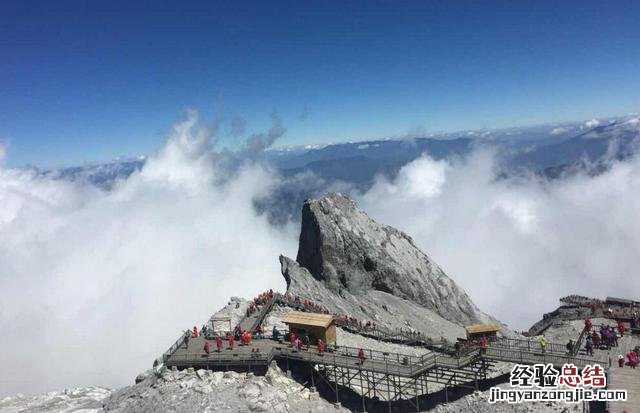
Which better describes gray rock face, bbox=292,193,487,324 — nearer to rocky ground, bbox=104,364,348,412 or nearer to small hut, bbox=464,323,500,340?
small hut, bbox=464,323,500,340

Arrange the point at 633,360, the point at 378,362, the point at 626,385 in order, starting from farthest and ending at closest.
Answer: the point at 378,362, the point at 633,360, the point at 626,385

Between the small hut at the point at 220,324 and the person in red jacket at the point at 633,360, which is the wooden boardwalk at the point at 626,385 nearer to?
the person in red jacket at the point at 633,360

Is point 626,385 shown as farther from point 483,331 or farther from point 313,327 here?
point 313,327

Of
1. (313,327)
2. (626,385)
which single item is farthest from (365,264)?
(626,385)

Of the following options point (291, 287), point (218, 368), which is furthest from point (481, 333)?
point (291, 287)

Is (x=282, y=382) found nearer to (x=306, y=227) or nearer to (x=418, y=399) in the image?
(x=418, y=399)

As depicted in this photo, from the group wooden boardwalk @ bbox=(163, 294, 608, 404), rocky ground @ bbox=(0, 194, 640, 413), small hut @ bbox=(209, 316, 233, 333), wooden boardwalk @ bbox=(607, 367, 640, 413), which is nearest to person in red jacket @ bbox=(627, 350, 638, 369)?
wooden boardwalk @ bbox=(607, 367, 640, 413)

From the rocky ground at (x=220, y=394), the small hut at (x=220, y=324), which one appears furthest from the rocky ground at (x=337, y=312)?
the small hut at (x=220, y=324)
